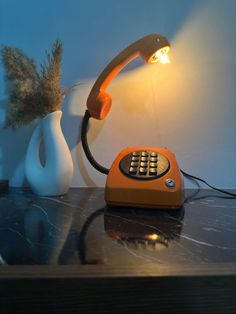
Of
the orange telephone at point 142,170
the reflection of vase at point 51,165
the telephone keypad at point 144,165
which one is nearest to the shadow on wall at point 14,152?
the reflection of vase at point 51,165

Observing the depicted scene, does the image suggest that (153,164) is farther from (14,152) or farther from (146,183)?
(14,152)

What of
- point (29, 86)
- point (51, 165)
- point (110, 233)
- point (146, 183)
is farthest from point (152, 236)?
point (29, 86)

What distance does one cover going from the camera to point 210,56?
2.84 ft

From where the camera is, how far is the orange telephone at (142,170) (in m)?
0.64

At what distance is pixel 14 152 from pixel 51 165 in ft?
0.63

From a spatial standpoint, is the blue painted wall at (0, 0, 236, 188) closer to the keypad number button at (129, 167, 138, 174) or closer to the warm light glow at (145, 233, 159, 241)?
the keypad number button at (129, 167, 138, 174)

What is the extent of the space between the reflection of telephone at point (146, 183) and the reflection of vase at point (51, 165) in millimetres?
141

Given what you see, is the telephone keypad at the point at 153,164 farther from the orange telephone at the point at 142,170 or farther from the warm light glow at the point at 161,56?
the warm light glow at the point at 161,56

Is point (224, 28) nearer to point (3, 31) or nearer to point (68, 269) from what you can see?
point (3, 31)

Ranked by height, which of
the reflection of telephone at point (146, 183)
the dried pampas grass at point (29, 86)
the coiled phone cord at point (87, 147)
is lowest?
the reflection of telephone at point (146, 183)

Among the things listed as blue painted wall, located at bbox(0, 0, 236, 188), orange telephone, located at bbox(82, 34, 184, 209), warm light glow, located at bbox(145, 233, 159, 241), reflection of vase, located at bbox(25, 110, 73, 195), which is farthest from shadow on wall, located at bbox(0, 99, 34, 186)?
warm light glow, located at bbox(145, 233, 159, 241)

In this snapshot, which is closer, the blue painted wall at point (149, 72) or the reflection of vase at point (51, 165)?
the reflection of vase at point (51, 165)

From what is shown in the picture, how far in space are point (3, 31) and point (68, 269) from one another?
0.77 m
